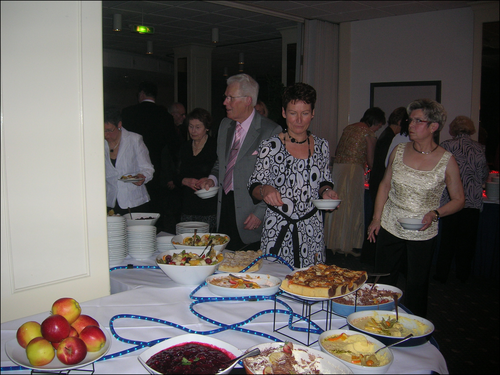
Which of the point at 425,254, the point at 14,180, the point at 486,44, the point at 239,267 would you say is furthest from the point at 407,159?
the point at 486,44

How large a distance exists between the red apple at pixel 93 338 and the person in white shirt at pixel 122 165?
1.98 metres

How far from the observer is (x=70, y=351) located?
955mm

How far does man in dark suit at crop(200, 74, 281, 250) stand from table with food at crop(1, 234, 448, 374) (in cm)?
92

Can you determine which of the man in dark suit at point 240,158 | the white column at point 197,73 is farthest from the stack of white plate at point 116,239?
the white column at point 197,73

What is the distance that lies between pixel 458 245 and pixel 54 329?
12.4 feet

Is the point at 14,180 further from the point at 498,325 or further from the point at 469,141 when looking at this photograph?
the point at 469,141

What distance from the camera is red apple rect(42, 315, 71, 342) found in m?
0.98

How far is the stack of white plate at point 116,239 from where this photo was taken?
1.89 m

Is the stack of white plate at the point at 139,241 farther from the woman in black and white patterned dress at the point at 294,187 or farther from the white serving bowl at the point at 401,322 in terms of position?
the white serving bowl at the point at 401,322

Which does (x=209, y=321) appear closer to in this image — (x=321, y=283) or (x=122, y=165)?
(x=321, y=283)

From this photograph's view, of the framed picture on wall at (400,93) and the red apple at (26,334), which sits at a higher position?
the framed picture on wall at (400,93)

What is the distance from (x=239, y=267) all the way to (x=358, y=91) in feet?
16.9

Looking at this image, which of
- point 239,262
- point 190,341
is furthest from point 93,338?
point 239,262

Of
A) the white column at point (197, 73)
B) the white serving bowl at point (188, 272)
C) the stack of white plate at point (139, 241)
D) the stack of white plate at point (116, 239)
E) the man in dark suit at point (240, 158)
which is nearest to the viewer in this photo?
the white serving bowl at point (188, 272)
